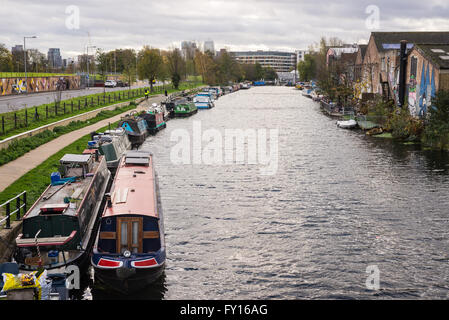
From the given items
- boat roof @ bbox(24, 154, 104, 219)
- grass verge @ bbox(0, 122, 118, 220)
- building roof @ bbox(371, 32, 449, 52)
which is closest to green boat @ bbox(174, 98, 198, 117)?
building roof @ bbox(371, 32, 449, 52)

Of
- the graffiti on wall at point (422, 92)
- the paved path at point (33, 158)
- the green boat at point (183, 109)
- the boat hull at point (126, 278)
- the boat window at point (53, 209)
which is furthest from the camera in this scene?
the green boat at point (183, 109)

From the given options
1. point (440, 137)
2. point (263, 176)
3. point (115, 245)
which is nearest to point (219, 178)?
point (263, 176)

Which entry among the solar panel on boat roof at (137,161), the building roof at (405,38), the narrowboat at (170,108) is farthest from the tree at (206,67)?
the solar panel on boat roof at (137,161)

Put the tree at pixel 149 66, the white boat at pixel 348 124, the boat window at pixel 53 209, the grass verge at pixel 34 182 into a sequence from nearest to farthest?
the boat window at pixel 53 209
the grass verge at pixel 34 182
the white boat at pixel 348 124
the tree at pixel 149 66

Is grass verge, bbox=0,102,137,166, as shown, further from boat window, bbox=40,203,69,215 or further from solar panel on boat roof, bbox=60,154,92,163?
boat window, bbox=40,203,69,215

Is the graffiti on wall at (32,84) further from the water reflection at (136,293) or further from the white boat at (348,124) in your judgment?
the water reflection at (136,293)

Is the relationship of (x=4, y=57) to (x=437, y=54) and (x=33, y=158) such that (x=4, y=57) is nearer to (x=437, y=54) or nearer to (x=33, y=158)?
(x=33, y=158)

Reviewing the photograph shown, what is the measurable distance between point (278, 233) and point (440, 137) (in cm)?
2656

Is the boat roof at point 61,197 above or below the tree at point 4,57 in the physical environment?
below

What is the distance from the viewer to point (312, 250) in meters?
21.8

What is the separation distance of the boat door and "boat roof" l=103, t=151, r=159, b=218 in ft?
1.11

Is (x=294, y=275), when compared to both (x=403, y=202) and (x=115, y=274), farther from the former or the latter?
(x=403, y=202)

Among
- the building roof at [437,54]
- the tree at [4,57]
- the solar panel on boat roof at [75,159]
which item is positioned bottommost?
the solar panel on boat roof at [75,159]

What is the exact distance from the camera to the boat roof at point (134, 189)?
770 inches
